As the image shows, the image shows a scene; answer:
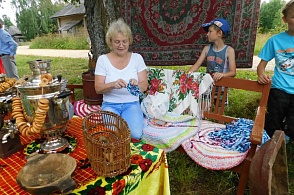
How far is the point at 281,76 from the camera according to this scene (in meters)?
2.13

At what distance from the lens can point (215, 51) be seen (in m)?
2.49

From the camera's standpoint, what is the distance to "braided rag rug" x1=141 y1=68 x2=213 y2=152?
1990mm

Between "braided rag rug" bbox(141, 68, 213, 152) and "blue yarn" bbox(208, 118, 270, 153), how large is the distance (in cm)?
22

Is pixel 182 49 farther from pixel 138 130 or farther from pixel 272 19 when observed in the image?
pixel 272 19

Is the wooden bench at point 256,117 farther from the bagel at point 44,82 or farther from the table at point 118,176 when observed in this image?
the bagel at point 44,82

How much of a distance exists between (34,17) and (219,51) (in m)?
31.0

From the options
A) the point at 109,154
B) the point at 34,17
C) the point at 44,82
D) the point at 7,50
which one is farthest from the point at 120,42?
the point at 34,17

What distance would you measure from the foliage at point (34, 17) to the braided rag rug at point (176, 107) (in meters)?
28.9

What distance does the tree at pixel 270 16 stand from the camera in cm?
1004

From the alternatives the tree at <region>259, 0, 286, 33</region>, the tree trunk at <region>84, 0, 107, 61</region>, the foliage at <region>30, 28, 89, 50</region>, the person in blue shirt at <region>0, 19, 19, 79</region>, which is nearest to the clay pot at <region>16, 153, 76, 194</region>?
the tree trunk at <region>84, 0, 107, 61</region>

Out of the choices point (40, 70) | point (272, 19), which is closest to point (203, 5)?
point (40, 70)

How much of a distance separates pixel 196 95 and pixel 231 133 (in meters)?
0.53

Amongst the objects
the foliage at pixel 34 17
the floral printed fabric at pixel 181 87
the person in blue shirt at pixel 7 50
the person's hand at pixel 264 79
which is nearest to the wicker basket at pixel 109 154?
the floral printed fabric at pixel 181 87

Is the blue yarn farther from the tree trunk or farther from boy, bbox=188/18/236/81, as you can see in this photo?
the tree trunk
